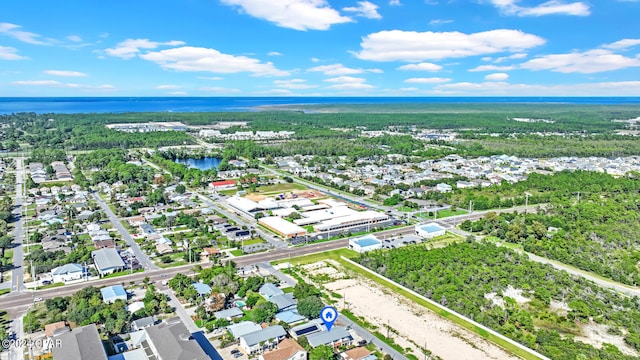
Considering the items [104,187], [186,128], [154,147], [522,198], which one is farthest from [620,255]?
[186,128]

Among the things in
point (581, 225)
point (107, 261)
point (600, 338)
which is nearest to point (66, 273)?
point (107, 261)

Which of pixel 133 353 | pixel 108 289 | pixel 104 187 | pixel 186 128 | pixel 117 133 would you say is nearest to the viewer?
pixel 133 353

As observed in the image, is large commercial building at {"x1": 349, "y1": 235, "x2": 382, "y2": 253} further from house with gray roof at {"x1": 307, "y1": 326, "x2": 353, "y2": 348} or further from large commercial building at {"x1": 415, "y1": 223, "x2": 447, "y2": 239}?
house with gray roof at {"x1": 307, "y1": 326, "x2": 353, "y2": 348}

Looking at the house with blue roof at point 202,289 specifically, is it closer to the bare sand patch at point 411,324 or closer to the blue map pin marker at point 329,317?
the bare sand patch at point 411,324

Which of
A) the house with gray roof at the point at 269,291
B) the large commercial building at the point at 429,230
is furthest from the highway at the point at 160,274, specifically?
the house with gray roof at the point at 269,291

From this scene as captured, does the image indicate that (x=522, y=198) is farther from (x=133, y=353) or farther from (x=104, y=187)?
(x=104, y=187)

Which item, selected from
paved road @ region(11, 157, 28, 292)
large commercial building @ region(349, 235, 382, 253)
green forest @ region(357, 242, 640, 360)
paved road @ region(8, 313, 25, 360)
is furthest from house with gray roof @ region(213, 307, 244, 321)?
paved road @ region(11, 157, 28, 292)
